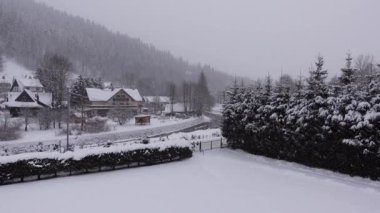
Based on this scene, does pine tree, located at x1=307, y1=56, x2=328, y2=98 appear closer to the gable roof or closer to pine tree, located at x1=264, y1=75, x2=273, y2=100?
pine tree, located at x1=264, y1=75, x2=273, y2=100

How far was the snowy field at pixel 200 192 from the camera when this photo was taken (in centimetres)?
1203

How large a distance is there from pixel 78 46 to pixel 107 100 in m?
76.0

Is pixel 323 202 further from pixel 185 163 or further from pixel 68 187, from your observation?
pixel 68 187

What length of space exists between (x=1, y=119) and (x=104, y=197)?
107ft

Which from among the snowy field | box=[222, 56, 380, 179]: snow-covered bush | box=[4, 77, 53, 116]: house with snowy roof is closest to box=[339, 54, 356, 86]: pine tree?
box=[222, 56, 380, 179]: snow-covered bush

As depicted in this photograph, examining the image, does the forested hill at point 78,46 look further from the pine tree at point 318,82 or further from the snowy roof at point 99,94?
the pine tree at point 318,82

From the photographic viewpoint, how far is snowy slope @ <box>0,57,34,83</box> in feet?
305

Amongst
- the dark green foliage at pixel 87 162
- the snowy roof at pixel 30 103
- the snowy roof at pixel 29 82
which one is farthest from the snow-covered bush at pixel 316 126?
the snowy roof at pixel 29 82

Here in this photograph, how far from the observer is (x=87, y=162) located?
700 inches

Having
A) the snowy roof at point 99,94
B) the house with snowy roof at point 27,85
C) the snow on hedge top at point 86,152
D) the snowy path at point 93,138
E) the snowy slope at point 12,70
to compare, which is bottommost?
the snowy path at point 93,138

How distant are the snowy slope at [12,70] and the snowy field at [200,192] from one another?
91.2 m

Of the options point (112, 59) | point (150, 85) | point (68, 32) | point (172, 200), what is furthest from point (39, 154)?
point (68, 32)

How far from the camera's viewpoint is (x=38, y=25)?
125 metres

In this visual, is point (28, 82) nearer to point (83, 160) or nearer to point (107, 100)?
point (107, 100)
